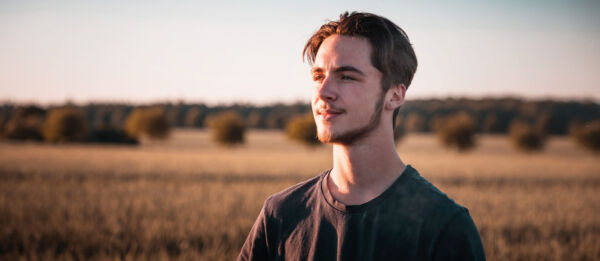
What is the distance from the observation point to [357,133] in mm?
1956

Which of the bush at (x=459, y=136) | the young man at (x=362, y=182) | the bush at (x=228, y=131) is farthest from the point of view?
the bush at (x=228, y=131)

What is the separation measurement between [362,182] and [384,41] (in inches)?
29.8

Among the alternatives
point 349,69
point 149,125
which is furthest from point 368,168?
point 149,125

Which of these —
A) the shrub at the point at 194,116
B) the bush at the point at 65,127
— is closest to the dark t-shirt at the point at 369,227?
the bush at the point at 65,127

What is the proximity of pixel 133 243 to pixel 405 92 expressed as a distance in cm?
671

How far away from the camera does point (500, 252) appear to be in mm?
6965

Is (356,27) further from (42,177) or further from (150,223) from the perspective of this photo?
(42,177)

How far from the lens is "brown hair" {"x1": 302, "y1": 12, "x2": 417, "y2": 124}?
1951mm

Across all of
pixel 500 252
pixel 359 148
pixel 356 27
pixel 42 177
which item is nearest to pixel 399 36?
pixel 356 27

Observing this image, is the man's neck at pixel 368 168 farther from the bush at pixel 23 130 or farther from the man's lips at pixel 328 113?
the bush at pixel 23 130

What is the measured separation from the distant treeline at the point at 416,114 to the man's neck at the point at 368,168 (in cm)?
7782

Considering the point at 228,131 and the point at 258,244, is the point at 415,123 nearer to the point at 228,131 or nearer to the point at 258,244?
the point at 228,131

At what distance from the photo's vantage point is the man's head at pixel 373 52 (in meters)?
1.95

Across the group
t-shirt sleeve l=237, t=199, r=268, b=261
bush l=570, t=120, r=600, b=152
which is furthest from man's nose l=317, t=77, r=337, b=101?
bush l=570, t=120, r=600, b=152
